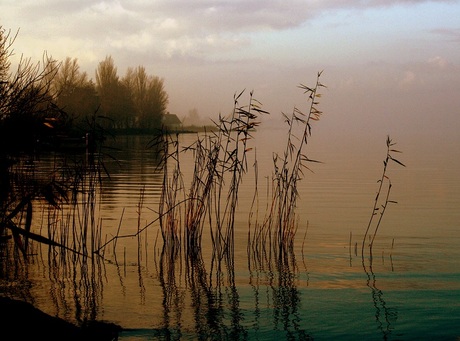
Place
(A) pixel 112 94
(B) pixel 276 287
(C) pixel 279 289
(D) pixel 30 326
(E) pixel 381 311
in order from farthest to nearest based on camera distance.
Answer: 1. (A) pixel 112 94
2. (B) pixel 276 287
3. (C) pixel 279 289
4. (E) pixel 381 311
5. (D) pixel 30 326

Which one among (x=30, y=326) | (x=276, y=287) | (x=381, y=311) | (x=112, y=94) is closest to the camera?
(x=30, y=326)

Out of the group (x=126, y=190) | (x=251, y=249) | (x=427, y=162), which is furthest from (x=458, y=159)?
(x=251, y=249)

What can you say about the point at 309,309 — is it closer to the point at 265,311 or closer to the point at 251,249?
the point at 265,311

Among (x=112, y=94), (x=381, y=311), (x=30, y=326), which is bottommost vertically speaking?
(x=381, y=311)

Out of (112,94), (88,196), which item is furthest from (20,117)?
(112,94)

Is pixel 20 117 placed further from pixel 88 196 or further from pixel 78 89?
pixel 78 89

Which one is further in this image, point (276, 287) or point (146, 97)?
point (146, 97)

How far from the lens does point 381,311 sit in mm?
7047

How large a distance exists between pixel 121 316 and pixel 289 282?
2.40m

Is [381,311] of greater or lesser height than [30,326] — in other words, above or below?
below

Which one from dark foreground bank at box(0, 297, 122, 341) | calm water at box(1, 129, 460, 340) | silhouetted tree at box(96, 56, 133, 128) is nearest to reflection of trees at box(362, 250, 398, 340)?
calm water at box(1, 129, 460, 340)

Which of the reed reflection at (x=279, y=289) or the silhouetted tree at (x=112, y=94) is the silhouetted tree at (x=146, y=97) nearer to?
the silhouetted tree at (x=112, y=94)

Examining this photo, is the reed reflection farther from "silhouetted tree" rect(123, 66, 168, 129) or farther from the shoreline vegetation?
"silhouetted tree" rect(123, 66, 168, 129)

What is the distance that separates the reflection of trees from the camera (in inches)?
254
